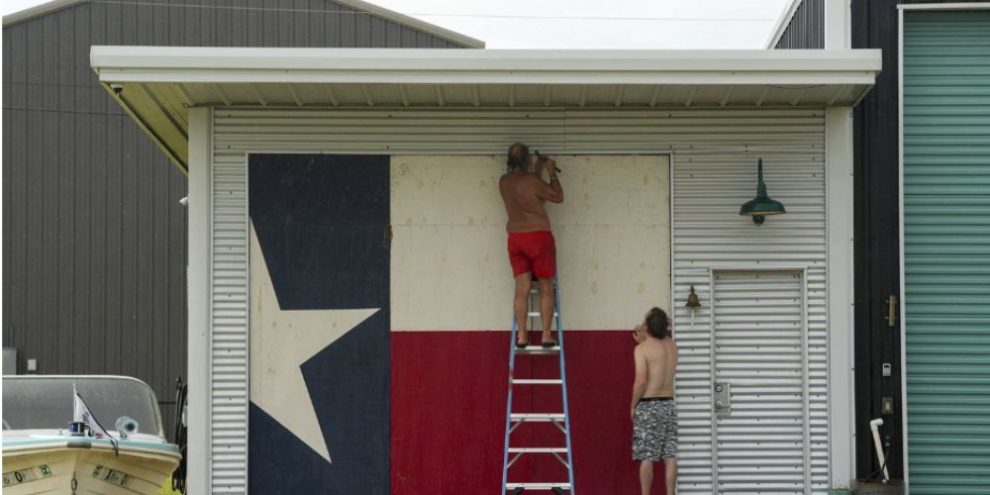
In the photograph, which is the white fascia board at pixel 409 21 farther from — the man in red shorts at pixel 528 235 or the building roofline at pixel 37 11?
the man in red shorts at pixel 528 235

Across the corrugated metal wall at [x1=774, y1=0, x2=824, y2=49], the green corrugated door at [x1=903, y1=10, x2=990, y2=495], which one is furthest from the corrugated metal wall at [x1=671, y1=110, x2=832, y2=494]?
the corrugated metal wall at [x1=774, y1=0, x2=824, y2=49]

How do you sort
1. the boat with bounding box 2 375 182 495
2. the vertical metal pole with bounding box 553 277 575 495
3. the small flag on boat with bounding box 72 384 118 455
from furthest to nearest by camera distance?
the small flag on boat with bounding box 72 384 118 455, the boat with bounding box 2 375 182 495, the vertical metal pole with bounding box 553 277 575 495

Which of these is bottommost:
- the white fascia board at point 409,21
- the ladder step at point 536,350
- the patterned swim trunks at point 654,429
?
the patterned swim trunks at point 654,429

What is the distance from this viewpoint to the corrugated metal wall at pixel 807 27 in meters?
10.8

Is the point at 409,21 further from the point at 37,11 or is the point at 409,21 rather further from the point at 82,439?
the point at 82,439

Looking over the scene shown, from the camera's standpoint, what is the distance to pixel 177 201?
66.3 ft

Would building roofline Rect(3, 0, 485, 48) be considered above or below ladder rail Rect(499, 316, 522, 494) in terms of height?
above

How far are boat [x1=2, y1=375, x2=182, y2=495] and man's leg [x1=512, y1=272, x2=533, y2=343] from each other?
4.01 metres

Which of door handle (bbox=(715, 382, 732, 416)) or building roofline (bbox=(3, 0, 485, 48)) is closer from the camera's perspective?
door handle (bbox=(715, 382, 732, 416))

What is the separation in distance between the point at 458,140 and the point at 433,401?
7.10ft

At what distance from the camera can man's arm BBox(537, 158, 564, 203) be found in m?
9.97

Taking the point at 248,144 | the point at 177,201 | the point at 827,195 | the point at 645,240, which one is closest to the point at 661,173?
the point at 645,240

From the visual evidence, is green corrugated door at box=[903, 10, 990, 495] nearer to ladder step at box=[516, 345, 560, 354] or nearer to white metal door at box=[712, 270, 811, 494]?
A: white metal door at box=[712, 270, 811, 494]

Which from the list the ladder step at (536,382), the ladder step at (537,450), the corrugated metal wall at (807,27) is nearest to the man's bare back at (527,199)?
the ladder step at (536,382)
